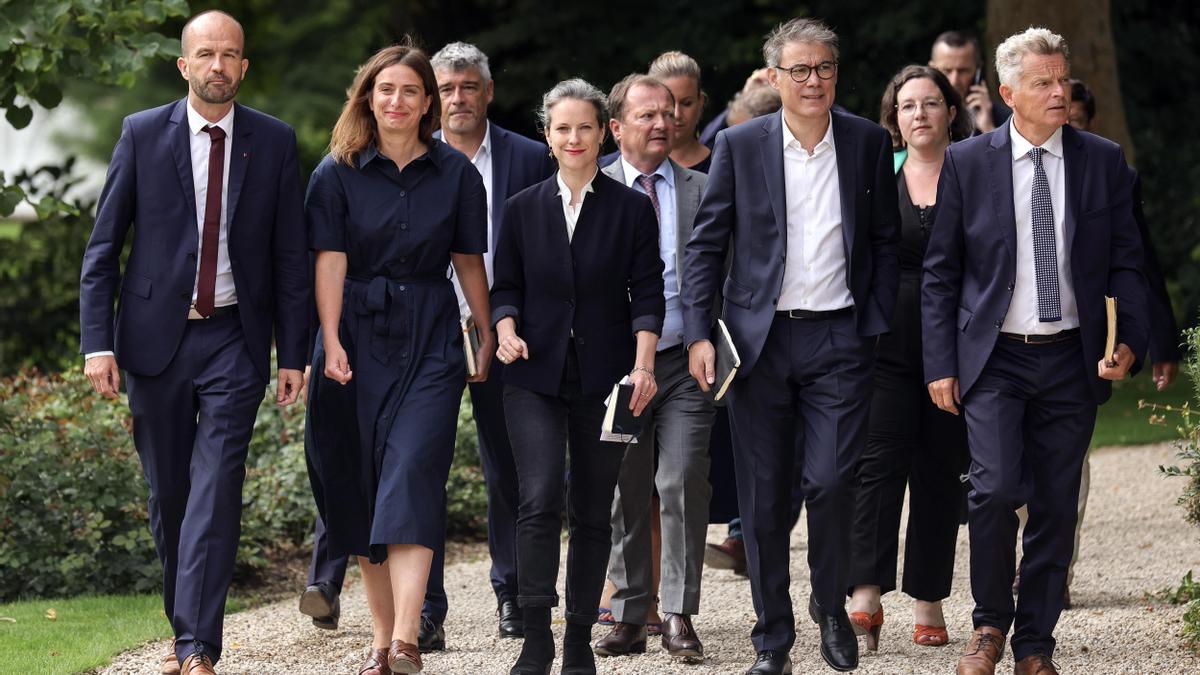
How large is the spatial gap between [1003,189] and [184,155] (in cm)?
283

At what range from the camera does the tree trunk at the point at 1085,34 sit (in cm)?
1367

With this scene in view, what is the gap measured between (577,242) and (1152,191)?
1150cm

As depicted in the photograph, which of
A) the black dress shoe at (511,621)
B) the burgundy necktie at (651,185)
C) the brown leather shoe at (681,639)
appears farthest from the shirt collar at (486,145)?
the brown leather shoe at (681,639)

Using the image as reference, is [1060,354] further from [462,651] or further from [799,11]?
[799,11]

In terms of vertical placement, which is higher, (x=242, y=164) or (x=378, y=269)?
(x=242, y=164)

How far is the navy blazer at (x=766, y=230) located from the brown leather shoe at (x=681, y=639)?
109cm

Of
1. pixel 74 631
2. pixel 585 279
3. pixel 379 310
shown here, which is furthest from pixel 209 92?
pixel 74 631

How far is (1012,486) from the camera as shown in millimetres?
5750

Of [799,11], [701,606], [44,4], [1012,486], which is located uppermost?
[799,11]

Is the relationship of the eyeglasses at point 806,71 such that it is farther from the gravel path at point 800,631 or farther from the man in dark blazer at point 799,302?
the gravel path at point 800,631

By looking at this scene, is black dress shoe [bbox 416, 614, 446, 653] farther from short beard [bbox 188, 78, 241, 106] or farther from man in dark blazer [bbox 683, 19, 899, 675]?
short beard [bbox 188, 78, 241, 106]

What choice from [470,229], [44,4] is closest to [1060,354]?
[470,229]

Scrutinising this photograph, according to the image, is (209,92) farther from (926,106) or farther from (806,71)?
(926,106)

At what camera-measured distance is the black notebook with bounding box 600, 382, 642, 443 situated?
19.0 feet
